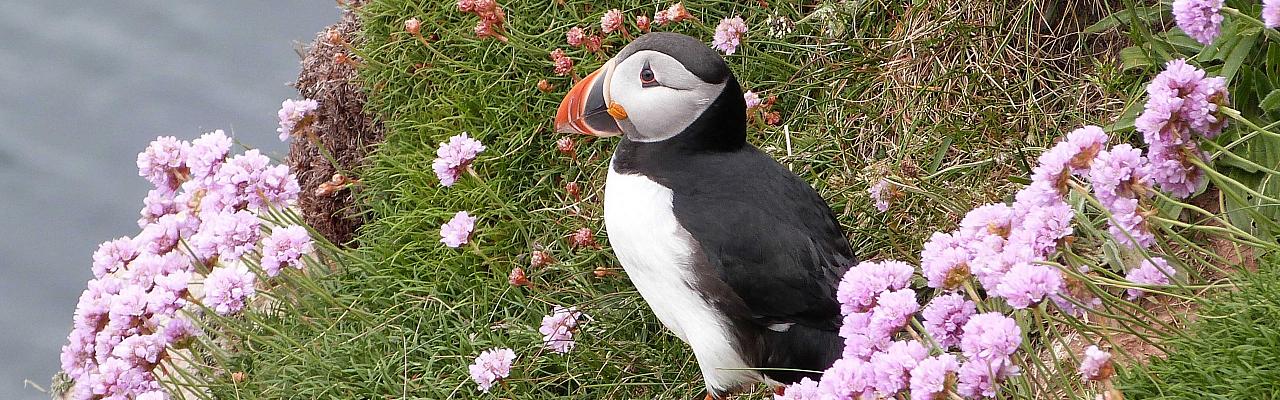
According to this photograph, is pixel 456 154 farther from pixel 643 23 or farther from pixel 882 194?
pixel 882 194

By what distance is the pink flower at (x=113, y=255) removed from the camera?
368cm

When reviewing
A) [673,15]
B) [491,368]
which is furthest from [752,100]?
[491,368]

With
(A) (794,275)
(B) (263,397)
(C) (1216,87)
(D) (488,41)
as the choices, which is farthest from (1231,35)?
(B) (263,397)

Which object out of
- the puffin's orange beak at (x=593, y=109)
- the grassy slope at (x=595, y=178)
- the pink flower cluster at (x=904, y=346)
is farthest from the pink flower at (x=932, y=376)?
Answer: the grassy slope at (x=595, y=178)

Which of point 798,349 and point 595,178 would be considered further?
point 595,178

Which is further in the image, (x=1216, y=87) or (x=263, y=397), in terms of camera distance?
(x=263, y=397)

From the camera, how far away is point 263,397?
4.15 meters

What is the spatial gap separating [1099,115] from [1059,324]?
0.84m

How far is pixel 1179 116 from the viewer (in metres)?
2.17

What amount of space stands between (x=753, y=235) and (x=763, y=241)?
0.03 metres

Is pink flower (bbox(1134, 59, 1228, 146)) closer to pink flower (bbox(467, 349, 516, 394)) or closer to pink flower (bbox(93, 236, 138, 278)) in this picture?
pink flower (bbox(467, 349, 516, 394))

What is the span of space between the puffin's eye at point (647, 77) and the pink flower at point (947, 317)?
130cm

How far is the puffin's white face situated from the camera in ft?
10.6

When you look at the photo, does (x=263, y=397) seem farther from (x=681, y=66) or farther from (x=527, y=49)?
(x=681, y=66)
